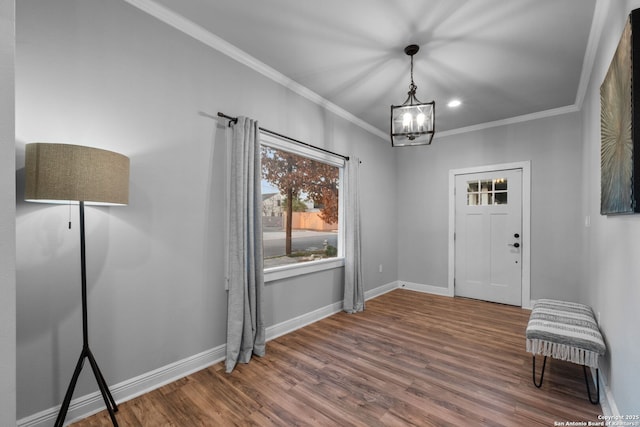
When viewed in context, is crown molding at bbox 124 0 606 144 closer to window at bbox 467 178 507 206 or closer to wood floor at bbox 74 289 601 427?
window at bbox 467 178 507 206

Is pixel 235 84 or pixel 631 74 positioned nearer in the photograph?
pixel 631 74

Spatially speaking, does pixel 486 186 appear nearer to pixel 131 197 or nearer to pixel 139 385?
pixel 131 197

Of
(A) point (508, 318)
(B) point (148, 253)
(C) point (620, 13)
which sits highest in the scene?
(C) point (620, 13)

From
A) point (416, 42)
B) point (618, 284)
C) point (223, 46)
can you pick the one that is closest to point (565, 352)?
point (618, 284)

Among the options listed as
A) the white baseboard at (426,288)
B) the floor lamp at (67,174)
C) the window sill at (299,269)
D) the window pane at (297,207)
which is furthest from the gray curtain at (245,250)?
the white baseboard at (426,288)

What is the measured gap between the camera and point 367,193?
176 inches

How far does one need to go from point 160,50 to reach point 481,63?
2.84m

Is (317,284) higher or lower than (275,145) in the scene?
lower

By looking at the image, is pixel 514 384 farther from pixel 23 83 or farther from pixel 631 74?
pixel 23 83

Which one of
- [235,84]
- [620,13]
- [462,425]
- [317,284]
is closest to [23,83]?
[235,84]

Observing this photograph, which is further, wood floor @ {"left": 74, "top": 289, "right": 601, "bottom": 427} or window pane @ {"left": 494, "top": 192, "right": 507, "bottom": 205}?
window pane @ {"left": 494, "top": 192, "right": 507, "bottom": 205}

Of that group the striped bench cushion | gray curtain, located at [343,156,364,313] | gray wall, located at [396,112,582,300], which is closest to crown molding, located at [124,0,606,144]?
gray wall, located at [396,112,582,300]

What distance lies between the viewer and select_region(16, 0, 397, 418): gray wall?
5.32ft

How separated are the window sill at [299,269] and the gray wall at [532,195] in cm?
183
